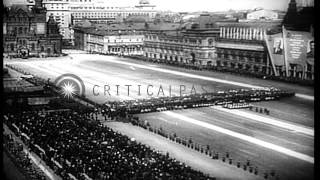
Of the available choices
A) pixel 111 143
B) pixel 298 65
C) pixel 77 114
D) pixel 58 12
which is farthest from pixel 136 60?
pixel 111 143

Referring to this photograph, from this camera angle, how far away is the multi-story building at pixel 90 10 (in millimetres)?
29478

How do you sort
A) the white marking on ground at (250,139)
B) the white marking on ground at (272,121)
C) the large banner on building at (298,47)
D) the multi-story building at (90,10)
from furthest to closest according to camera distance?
1. the multi-story building at (90,10)
2. the large banner on building at (298,47)
3. the white marking on ground at (272,121)
4. the white marking on ground at (250,139)

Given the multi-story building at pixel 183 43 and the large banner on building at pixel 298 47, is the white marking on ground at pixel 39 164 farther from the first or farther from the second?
the multi-story building at pixel 183 43

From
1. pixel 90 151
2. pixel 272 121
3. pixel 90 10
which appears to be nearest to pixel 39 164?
pixel 90 151

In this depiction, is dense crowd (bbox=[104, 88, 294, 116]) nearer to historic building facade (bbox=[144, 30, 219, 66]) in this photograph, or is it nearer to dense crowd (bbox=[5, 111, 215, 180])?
dense crowd (bbox=[5, 111, 215, 180])

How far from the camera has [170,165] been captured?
12266 millimetres

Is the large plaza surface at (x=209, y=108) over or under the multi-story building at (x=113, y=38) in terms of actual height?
under

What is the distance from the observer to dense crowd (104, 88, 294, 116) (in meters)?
19.8

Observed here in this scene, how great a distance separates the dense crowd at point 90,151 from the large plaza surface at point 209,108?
8.44 ft

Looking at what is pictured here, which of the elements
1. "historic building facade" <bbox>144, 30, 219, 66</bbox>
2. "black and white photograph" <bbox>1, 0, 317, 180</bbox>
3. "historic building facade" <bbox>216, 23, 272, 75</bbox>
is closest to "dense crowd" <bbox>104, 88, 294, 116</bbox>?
"black and white photograph" <bbox>1, 0, 317, 180</bbox>

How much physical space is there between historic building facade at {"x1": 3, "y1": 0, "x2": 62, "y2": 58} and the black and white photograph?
0.11 m

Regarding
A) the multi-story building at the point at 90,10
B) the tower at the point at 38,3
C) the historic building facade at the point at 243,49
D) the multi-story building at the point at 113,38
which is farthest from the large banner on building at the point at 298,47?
the multi-story building at the point at 113,38

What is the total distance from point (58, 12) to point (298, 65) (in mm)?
20456

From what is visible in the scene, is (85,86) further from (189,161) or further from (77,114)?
(189,161)
